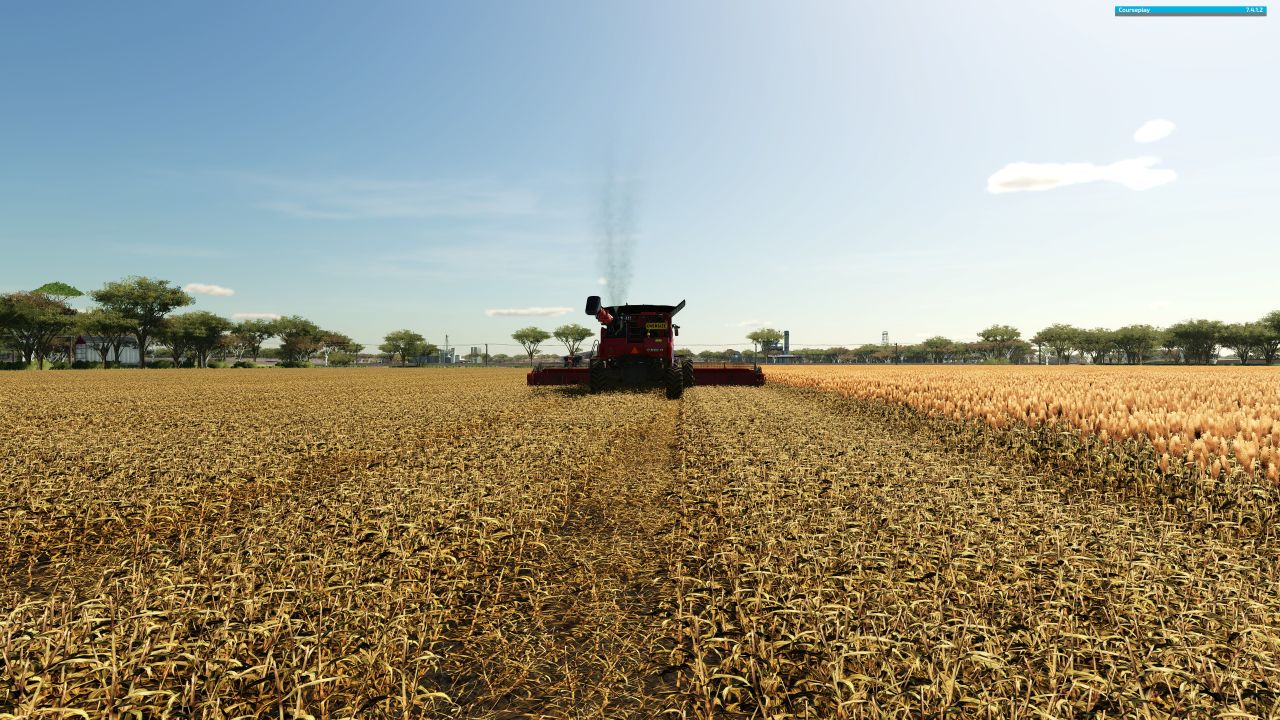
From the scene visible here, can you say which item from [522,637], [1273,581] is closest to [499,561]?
[522,637]

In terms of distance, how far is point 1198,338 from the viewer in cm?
9356

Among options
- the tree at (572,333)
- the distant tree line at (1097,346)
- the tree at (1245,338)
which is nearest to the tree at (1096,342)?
the distant tree line at (1097,346)

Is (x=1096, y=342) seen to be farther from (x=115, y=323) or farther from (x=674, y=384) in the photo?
(x=115, y=323)

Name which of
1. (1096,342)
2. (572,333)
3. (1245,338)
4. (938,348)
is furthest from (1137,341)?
(572,333)

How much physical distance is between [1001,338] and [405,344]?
131 m

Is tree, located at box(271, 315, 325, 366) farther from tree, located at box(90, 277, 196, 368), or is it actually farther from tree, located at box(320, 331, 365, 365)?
tree, located at box(90, 277, 196, 368)

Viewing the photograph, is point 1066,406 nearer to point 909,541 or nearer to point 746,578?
point 909,541

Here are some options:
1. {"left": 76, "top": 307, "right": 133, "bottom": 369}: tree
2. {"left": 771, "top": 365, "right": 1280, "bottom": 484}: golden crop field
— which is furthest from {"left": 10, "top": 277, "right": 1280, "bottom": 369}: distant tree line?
{"left": 771, "top": 365, "right": 1280, "bottom": 484}: golden crop field

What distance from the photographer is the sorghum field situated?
2.79 metres

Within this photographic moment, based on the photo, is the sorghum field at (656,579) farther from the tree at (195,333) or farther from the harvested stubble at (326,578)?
the tree at (195,333)

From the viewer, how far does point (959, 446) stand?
32.1ft

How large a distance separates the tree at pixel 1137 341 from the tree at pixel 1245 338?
427 inches

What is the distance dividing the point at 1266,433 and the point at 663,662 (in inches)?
332

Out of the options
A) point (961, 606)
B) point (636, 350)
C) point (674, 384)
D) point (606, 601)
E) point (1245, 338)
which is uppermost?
point (1245, 338)
